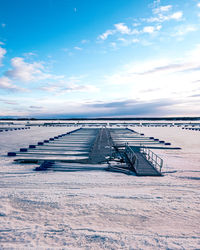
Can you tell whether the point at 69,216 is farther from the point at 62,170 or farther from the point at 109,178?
the point at 62,170

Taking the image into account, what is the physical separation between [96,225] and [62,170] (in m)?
7.26

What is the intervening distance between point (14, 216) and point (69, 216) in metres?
2.17

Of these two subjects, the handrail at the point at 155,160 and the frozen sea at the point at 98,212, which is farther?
the handrail at the point at 155,160

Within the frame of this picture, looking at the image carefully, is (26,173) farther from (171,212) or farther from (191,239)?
(191,239)

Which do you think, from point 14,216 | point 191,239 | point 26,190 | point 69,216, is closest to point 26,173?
point 26,190

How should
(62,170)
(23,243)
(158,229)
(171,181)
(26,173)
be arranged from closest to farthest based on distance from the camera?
(23,243) → (158,229) → (171,181) → (26,173) → (62,170)

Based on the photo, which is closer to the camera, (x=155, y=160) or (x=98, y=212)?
(x=98, y=212)

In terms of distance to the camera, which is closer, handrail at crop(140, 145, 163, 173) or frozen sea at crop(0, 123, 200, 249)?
frozen sea at crop(0, 123, 200, 249)

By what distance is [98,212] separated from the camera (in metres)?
6.99

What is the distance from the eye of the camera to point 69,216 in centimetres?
668

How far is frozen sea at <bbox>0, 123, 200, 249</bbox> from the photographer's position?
212 inches

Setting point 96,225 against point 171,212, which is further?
point 171,212

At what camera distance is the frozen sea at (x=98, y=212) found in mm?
5391

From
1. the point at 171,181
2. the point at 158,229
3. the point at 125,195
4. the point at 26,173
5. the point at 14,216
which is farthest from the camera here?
the point at 26,173
